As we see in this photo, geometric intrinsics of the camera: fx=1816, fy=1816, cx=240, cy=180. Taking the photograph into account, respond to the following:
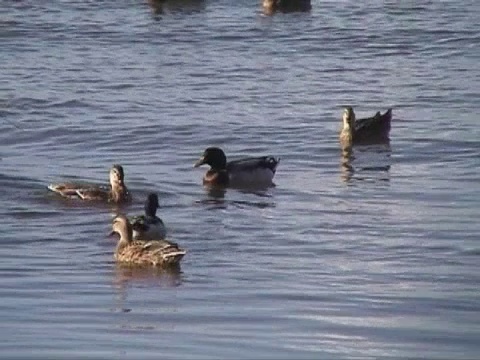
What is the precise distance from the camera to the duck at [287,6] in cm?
3098

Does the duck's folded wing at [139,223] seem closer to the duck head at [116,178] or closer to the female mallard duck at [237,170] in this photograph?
the duck head at [116,178]

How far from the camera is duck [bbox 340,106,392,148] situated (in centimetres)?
1902

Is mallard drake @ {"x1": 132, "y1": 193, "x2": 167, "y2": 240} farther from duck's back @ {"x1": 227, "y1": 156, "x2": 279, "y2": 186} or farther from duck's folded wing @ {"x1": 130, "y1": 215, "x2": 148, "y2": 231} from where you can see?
duck's back @ {"x1": 227, "y1": 156, "x2": 279, "y2": 186}

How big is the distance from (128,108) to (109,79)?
8.20 feet

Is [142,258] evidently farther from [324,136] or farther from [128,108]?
[128,108]

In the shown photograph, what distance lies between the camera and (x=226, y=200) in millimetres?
16328

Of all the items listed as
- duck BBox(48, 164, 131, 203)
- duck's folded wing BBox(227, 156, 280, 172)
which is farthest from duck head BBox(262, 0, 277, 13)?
duck BBox(48, 164, 131, 203)

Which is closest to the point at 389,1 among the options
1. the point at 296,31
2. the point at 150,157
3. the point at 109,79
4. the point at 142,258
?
the point at 296,31

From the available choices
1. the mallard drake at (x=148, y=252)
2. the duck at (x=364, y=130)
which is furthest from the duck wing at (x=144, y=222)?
the duck at (x=364, y=130)

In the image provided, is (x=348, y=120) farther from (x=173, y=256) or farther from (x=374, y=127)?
(x=173, y=256)

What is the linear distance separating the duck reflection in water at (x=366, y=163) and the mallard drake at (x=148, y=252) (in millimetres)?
4108

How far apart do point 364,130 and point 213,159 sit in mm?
2427

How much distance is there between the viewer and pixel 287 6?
31375 millimetres

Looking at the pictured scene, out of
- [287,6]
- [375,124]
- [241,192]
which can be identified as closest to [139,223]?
[241,192]
